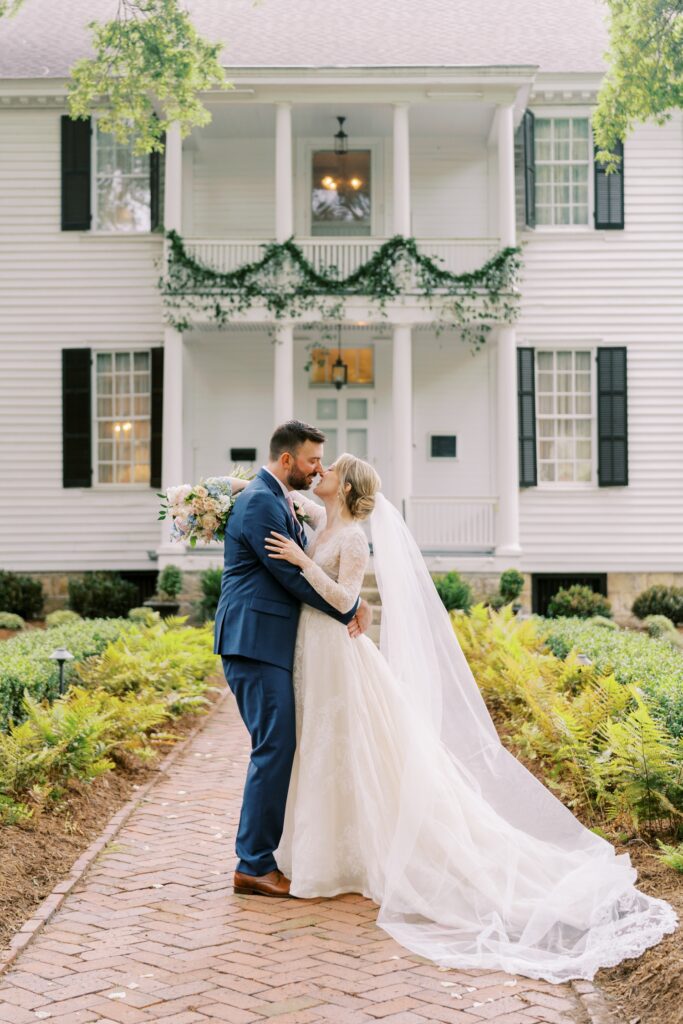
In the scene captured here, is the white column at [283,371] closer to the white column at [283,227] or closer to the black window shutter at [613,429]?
the white column at [283,227]

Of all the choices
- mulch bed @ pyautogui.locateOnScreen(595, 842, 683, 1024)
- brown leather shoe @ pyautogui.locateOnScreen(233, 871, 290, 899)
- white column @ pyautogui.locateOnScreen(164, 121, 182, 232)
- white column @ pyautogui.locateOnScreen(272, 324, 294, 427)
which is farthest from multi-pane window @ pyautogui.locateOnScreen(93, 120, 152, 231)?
mulch bed @ pyautogui.locateOnScreen(595, 842, 683, 1024)

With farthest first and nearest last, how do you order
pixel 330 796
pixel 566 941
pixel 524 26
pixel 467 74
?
pixel 524 26 < pixel 467 74 < pixel 330 796 < pixel 566 941

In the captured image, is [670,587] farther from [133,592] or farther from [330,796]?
[330,796]

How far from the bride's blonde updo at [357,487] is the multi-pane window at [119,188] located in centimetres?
1308

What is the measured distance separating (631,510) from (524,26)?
849 cm

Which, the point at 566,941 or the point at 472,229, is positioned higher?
the point at 472,229

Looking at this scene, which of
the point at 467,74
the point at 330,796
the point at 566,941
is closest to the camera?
the point at 566,941

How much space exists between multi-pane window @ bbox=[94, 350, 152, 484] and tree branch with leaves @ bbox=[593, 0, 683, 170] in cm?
815

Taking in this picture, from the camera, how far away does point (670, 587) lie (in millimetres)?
16625

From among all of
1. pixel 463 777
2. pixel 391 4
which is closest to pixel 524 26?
pixel 391 4

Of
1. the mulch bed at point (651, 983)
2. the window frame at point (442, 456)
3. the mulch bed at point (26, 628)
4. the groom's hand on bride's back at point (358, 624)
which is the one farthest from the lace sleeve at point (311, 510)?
the window frame at point (442, 456)

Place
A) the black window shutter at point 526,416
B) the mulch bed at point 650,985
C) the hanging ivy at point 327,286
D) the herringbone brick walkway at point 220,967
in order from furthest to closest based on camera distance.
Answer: the black window shutter at point 526,416, the hanging ivy at point 327,286, the herringbone brick walkway at point 220,967, the mulch bed at point 650,985

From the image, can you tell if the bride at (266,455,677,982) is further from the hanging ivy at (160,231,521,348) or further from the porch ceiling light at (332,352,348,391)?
the porch ceiling light at (332,352,348,391)

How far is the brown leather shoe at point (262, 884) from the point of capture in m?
5.30
